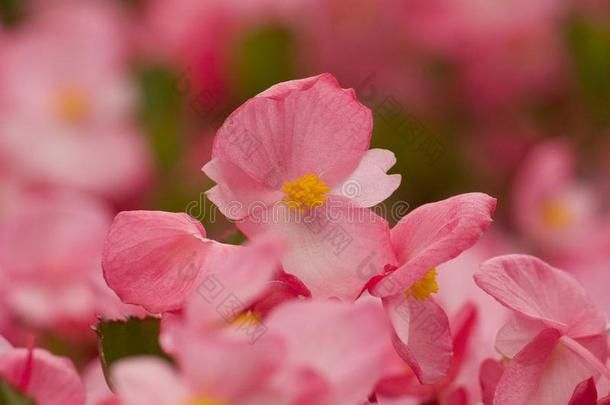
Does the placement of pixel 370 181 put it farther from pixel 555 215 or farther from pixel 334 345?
pixel 555 215

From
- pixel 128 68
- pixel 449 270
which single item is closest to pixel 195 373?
pixel 449 270

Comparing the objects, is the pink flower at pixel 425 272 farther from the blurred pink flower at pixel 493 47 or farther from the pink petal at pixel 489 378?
the blurred pink flower at pixel 493 47

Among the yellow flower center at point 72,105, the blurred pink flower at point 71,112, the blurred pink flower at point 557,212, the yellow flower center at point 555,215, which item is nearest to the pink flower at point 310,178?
the blurred pink flower at point 557,212

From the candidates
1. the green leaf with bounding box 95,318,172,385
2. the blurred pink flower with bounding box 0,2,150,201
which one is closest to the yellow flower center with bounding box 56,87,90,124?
the blurred pink flower with bounding box 0,2,150,201

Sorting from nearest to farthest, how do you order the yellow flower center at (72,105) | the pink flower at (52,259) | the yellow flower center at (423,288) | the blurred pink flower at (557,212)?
1. the yellow flower center at (423,288)
2. the pink flower at (52,259)
3. the blurred pink flower at (557,212)
4. the yellow flower center at (72,105)

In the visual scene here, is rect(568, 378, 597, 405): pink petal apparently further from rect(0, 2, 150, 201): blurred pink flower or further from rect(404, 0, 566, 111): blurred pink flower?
rect(404, 0, 566, 111): blurred pink flower

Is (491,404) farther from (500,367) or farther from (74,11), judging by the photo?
(74,11)

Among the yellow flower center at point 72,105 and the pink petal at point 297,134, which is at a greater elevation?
the pink petal at point 297,134
